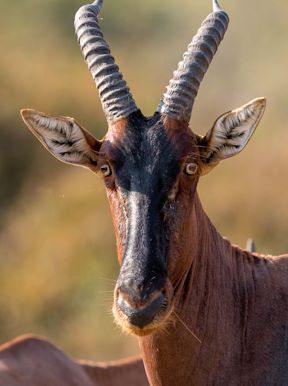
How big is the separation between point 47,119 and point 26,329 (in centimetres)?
1739

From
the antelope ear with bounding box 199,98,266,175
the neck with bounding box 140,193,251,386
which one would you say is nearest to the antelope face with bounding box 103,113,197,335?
the antelope ear with bounding box 199,98,266,175

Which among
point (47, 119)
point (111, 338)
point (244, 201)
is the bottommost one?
point (111, 338)

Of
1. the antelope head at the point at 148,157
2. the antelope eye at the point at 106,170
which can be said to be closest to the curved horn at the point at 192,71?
the antelope head at the point at 148,157

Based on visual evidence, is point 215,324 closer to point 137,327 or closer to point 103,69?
point 137,327

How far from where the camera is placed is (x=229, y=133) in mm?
10352

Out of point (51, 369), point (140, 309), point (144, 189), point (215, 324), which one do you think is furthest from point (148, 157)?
point (51, 369)

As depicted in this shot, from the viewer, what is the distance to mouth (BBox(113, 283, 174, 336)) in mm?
8891

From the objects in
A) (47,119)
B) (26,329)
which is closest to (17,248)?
(26,329)

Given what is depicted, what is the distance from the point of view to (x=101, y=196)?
106ft

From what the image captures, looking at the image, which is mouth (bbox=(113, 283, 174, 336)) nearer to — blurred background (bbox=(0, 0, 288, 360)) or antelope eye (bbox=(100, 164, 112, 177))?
antelope eye (bbox=(100, 164, 112, 177))

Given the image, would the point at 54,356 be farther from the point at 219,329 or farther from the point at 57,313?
the point at 57,313

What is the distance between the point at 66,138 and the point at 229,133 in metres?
1.43

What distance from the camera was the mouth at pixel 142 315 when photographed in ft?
29.2

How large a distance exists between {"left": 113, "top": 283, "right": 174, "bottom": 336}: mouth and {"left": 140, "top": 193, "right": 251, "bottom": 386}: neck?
670mm
